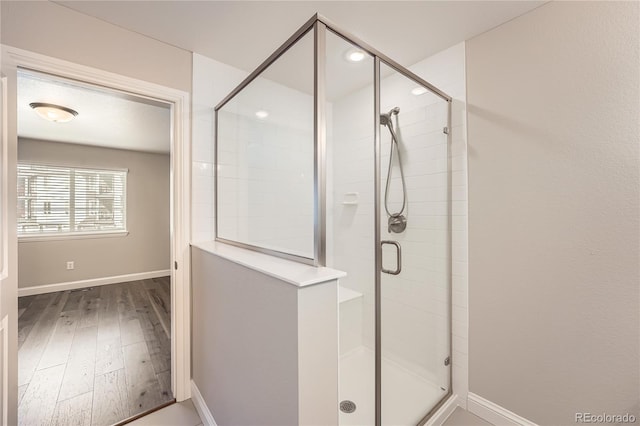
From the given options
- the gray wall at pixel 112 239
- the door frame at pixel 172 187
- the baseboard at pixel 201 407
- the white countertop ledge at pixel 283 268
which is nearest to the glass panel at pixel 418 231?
the white countertop ledge at pixel 283 268

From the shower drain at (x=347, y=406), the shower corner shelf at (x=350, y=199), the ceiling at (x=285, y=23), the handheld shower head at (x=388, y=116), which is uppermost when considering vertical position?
the ceiling at (x=285, y=23)

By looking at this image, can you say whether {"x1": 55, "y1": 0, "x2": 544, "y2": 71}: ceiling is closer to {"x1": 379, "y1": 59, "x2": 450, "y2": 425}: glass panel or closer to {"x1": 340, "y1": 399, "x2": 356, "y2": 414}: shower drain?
{"x1": 379, "y1": 59, "x2": 450, "y2": 425}: glass panel

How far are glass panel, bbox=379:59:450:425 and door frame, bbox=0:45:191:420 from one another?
1.42 metres

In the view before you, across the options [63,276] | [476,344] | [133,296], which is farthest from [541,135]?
[63,276]

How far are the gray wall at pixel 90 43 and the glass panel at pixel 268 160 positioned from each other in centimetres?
44

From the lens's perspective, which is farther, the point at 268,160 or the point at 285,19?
the point at 268,160

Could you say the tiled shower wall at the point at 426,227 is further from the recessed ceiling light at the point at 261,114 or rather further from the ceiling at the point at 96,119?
the ceiling at the point at 96,119

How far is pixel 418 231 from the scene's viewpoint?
1.88 metres

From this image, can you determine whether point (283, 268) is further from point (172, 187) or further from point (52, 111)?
point (52, 111)

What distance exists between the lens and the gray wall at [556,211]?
1.22 meters

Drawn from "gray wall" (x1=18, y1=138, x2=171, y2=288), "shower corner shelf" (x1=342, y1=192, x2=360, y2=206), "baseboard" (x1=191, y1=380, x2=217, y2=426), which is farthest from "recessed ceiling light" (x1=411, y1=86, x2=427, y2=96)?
"gray wall" (x1=18, y1=138, x2=171, y2=288)

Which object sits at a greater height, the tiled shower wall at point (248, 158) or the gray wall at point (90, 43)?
the gray wall at point (90, 43)

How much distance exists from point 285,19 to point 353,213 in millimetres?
1395

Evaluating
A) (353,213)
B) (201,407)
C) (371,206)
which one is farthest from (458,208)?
(201,407)
